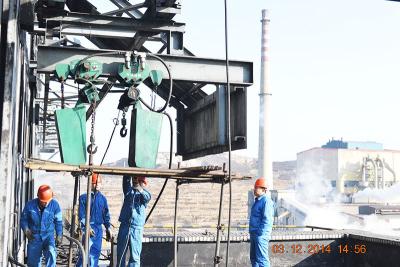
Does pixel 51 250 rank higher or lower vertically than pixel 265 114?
lower

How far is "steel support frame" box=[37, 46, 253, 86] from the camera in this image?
18.6 ft

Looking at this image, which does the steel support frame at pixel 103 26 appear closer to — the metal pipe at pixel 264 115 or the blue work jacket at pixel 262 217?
the blue work jacket at pixel 262 217

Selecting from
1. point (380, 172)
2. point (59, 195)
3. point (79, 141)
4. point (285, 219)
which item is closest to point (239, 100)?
point (79, 141)

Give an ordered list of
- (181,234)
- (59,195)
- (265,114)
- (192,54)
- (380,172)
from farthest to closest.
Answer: (380,172)
(265,114)
(59,195)
(181,234)
(192,54)

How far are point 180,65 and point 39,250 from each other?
10.4 feet

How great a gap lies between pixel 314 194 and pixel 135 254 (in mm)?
53484

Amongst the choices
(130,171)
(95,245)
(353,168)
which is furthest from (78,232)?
(353,168)

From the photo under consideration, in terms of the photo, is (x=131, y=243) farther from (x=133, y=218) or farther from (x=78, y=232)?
(x=78, y=232)

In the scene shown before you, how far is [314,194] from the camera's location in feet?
192

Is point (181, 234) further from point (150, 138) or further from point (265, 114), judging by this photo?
point (265, 114)

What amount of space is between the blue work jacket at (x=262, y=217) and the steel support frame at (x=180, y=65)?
2101mm

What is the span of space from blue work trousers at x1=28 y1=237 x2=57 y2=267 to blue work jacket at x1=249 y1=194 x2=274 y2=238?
2.86m

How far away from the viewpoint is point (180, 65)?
6199 millimetres

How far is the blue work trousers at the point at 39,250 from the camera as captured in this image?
275 inches
